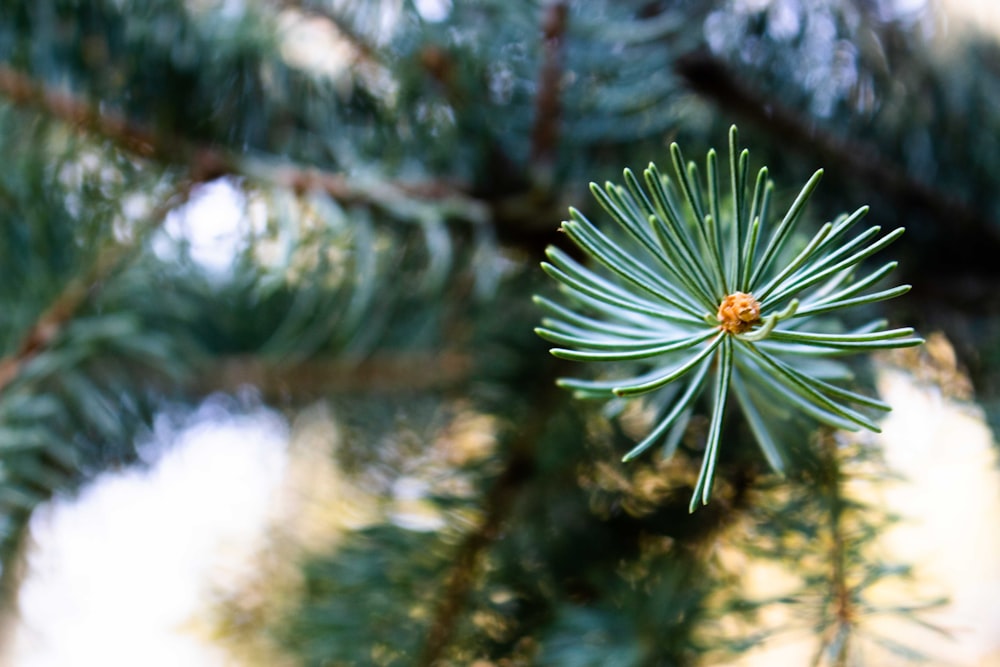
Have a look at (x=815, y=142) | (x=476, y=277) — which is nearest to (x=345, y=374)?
(x=476, y=277)

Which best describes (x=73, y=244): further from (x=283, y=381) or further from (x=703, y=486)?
(x=703, y=486)

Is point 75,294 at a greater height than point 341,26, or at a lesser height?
lesser

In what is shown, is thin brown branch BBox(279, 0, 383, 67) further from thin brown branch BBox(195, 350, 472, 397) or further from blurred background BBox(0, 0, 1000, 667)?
thin brown branch BBox(195, 350, 472, 397)

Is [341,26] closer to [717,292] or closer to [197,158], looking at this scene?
[197,158]

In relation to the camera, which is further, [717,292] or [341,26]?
[341,26]

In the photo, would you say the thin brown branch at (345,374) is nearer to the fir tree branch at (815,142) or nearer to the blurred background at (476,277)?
the blurred background at (476,277)

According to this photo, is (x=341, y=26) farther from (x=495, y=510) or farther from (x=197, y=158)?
(x=495, y=510)

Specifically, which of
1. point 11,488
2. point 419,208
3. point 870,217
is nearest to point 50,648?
point 11,488

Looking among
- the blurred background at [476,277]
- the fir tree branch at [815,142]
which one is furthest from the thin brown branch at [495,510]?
the fir tree branch at [815,142]
